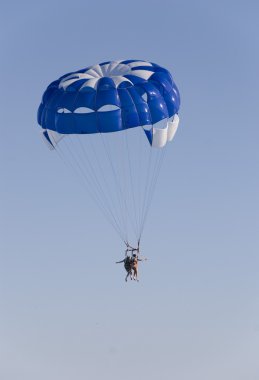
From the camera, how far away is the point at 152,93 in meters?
39.2

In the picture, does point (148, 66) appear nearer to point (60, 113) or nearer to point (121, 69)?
point (121, 69)

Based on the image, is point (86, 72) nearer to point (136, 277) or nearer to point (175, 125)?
point (175, 125)

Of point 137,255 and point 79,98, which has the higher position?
point 79,98

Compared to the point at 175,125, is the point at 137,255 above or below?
below

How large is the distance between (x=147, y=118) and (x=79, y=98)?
8.02ft

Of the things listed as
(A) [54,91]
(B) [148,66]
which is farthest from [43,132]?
(B) [148,66]

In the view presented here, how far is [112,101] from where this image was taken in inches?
1528

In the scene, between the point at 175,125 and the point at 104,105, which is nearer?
the point at 104,105

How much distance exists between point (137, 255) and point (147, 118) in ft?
15.7

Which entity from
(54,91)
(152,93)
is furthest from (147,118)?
(54,91)

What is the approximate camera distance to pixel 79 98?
39.0 metres

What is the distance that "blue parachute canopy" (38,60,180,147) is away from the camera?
1535 inches

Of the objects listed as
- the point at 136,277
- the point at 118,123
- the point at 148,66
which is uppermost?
the point at 148,66

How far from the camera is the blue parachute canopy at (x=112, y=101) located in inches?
1535
